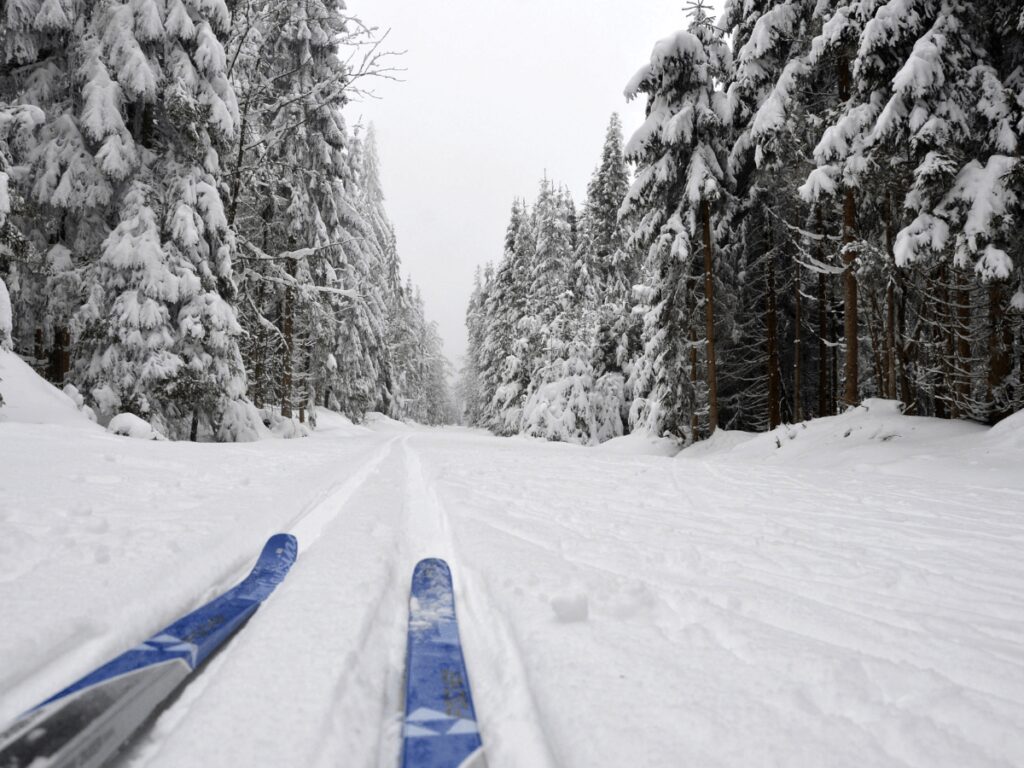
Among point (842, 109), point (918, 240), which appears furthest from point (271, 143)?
point (918, 240)

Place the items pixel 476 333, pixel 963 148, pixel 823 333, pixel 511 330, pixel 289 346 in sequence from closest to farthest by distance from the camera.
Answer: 1. pixel 963 148
2. pixel 823 333
3. pixel 289 346
4. pixel 511 330
5. pixel 476 333

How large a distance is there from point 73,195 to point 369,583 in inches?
454

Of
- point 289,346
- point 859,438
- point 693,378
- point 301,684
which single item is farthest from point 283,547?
point 289,346

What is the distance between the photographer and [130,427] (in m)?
9.08

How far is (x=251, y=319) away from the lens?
49.6 ft

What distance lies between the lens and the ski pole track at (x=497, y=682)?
1.38 m

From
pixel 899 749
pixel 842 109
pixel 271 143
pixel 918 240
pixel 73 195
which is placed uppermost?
pixel 271 143

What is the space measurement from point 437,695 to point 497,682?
0.83 ft

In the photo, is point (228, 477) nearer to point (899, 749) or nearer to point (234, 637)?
point (234, 637)

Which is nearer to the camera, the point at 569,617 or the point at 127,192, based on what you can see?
the point at 569,617

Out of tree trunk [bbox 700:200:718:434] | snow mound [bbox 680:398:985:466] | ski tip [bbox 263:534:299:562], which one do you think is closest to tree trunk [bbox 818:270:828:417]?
tree trunk [bbox 700:200:718:434]

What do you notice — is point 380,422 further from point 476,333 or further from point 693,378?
point 693,378

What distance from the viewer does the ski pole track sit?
4.53 feet

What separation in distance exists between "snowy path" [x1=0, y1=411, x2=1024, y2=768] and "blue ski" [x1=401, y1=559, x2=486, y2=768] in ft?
0.25
